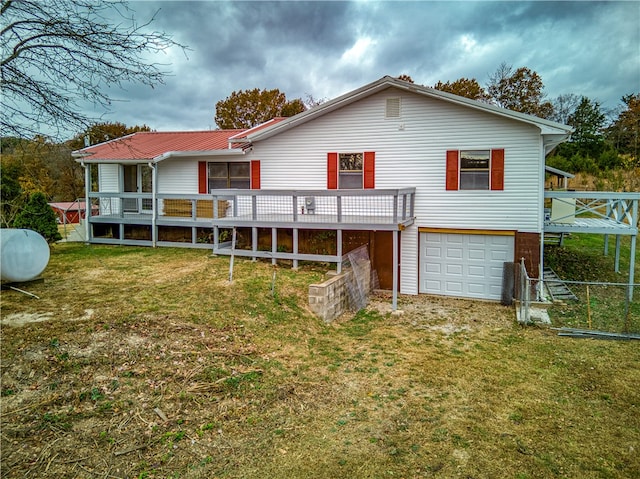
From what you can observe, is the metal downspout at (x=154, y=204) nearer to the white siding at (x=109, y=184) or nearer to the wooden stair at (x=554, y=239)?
the white siding at (x=109, y=184)

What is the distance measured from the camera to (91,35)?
218 inches

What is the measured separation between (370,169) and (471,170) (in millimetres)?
3093

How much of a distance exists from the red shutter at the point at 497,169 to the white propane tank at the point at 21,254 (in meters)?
11.5

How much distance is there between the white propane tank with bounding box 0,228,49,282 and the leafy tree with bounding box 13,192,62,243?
605 centimetres

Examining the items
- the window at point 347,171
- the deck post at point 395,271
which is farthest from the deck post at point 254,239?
the deck post at point 395,271

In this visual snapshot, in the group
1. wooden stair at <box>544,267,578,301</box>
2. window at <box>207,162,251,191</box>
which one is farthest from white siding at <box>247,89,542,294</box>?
wooden stair at <box>544,267,578,301</box>

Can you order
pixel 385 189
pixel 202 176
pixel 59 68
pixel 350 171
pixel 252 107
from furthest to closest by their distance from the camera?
pixel 252 107
pixel 202 176
pixel 350 171
pixel 385 189
pixel 59 68

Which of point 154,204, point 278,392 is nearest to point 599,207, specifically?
point 278,392

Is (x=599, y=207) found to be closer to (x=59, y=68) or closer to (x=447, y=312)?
(x=447, y=312)

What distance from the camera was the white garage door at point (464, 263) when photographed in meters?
12.4

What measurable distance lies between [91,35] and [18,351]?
4515mm

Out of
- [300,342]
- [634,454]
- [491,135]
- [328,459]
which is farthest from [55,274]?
[491,135]

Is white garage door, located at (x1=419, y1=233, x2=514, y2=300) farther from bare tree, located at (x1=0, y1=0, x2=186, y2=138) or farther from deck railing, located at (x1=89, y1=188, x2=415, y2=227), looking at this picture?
bare tree, located at (x1=0, y1=0, x2=186, y2=138)

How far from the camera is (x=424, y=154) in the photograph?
12.6m
